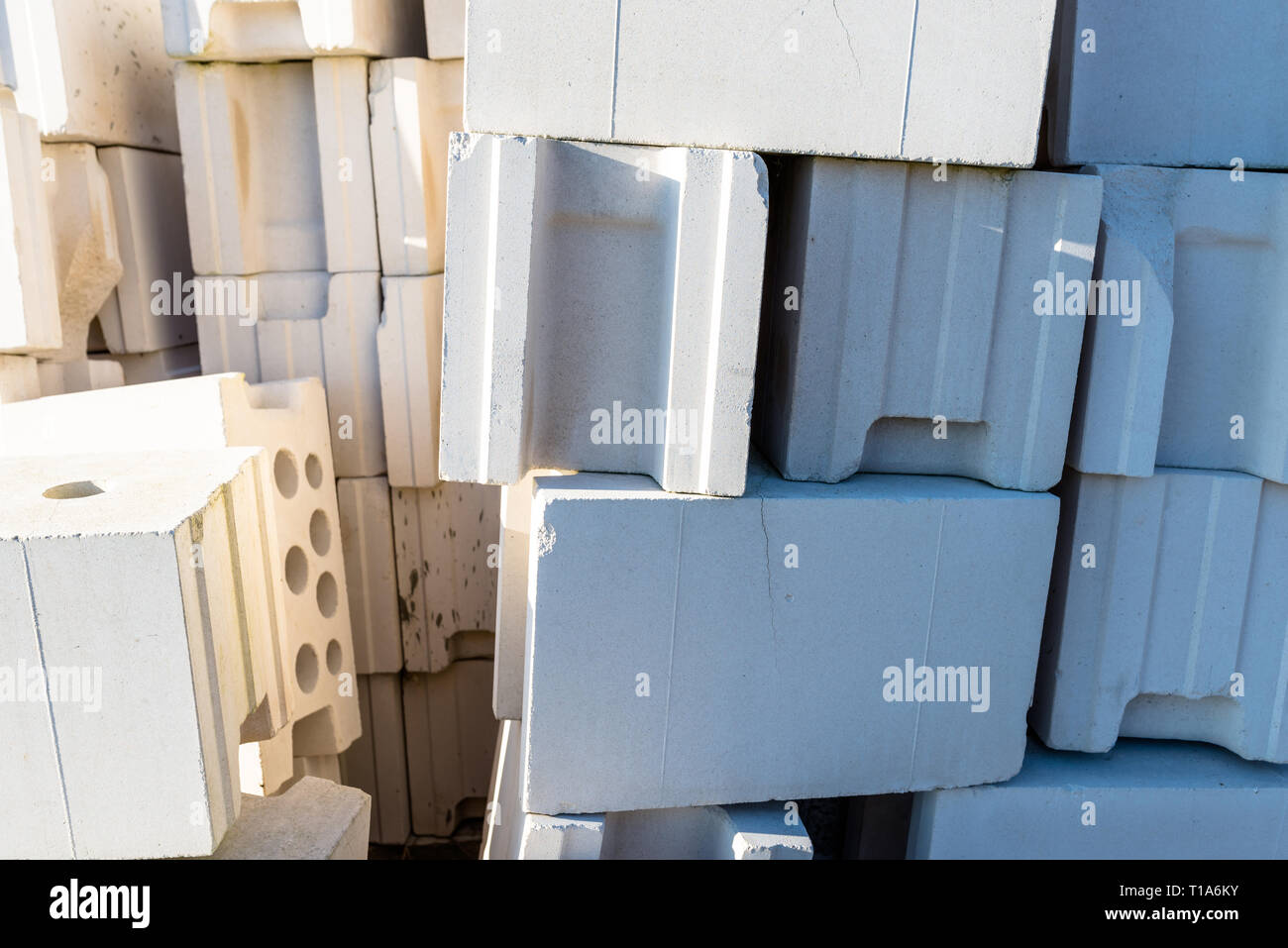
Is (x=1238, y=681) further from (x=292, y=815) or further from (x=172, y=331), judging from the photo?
(x=172, y=331)

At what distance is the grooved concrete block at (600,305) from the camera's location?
146 cm

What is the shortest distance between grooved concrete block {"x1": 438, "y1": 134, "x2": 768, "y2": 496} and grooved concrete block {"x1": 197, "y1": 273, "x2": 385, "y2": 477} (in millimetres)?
1288

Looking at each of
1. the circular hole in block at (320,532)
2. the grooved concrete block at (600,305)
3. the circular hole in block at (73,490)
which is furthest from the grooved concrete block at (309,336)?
the grooved concrete block at (600,305)

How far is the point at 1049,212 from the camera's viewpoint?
65.4 inches

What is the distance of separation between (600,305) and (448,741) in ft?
6.58

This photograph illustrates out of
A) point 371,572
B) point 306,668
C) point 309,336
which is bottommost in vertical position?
point 306,668

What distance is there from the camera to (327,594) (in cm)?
269

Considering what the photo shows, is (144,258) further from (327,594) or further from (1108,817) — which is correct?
(1108,817)

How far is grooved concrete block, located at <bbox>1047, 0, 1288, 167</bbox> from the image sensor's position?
73.5 inches

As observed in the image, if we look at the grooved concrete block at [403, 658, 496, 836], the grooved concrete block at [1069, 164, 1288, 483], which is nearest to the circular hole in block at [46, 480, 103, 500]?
the grooved concrete block at [403, 658, 496, 836]

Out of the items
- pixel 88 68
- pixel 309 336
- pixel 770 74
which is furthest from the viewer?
pixel 309 336

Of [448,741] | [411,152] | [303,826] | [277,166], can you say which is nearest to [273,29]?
[277,166]

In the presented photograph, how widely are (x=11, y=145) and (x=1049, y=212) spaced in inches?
93.0

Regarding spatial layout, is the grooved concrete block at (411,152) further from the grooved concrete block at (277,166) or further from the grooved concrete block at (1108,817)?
the grooved concrete block at (1108,817)
